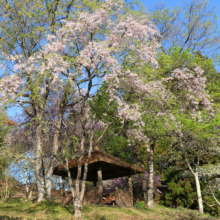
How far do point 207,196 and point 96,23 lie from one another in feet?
54.5

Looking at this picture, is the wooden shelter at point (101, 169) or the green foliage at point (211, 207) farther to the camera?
the green foliage at point (211, 207)

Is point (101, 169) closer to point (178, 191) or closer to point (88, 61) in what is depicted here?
point (88, 61)

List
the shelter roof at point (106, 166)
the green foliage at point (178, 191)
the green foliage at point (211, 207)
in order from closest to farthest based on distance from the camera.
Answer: the shelter roof at point (106, 166) → the green foliage at point (211, 207) → the green foliage at point (178, 191)

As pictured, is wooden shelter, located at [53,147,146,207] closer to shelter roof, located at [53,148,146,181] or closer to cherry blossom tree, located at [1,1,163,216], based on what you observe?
shelter roof, located at [53,148,146,181]

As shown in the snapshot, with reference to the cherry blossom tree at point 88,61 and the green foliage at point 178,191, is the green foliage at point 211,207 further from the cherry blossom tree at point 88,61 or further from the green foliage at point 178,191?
the cherry blossom tree at point 88,61

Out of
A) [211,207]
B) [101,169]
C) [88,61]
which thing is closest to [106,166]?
[101,169]

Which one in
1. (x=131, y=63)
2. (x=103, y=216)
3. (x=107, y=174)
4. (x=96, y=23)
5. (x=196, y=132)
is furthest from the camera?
(x=107, y=174)

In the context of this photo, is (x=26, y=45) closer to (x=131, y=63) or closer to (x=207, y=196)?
(x=131, y=63)

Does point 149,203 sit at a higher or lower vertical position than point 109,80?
lower

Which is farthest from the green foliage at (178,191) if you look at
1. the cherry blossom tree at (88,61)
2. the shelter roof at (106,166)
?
the cherry blossom tree at (88,61)

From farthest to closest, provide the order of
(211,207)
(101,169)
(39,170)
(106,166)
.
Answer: (211,207)
(106,166)
(101,169)
(39,170)

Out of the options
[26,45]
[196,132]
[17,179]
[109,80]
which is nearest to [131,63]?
[109,80]

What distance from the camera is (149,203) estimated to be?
59.0 ft

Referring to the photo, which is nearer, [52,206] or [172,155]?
[52,206]
